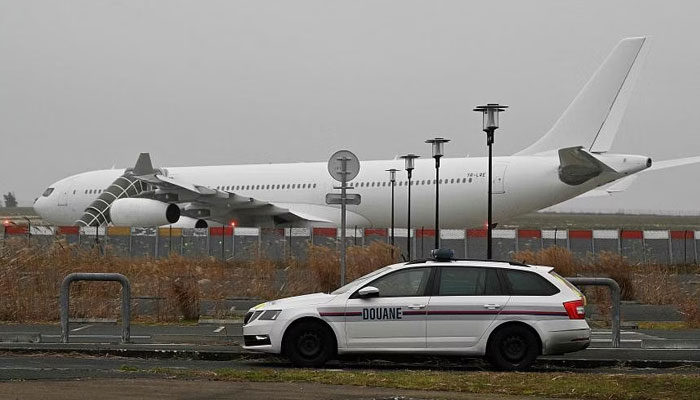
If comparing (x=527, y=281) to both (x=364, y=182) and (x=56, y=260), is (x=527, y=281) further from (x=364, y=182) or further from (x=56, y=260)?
(x=364, y=182)

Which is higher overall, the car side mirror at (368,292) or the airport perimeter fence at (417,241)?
the airport perimeter fence at (417,241)

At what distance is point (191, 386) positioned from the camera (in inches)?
435

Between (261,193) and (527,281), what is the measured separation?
1303 inches

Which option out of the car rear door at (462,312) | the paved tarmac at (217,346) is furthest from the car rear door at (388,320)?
the paved tarmac at (217,346)

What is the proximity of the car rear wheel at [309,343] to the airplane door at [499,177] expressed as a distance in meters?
26.1

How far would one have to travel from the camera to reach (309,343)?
13.8 meters

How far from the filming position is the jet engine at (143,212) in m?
45.2

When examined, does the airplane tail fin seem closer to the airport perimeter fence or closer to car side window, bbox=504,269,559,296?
the airport perimeter fence

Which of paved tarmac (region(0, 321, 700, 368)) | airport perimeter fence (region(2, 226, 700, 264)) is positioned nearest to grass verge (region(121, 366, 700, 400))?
paved tarmac (region(0, 321, 700, 368))

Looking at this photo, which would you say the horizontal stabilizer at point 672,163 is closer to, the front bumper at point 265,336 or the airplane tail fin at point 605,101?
the airplane tail fin at point 605,101

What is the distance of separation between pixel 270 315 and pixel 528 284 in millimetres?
3173

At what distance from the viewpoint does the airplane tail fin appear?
118 feet

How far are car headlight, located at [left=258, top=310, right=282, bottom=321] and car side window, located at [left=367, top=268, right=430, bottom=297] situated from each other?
1194mm

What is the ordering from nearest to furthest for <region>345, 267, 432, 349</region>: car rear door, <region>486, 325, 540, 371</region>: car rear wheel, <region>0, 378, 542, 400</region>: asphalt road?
<region>0, 378, 542, 400</region>: asphalt road < <region>486, 325, 540, 371</region>: car rear wheel < <region>345, 267, 432, 349</region>: car rear door
